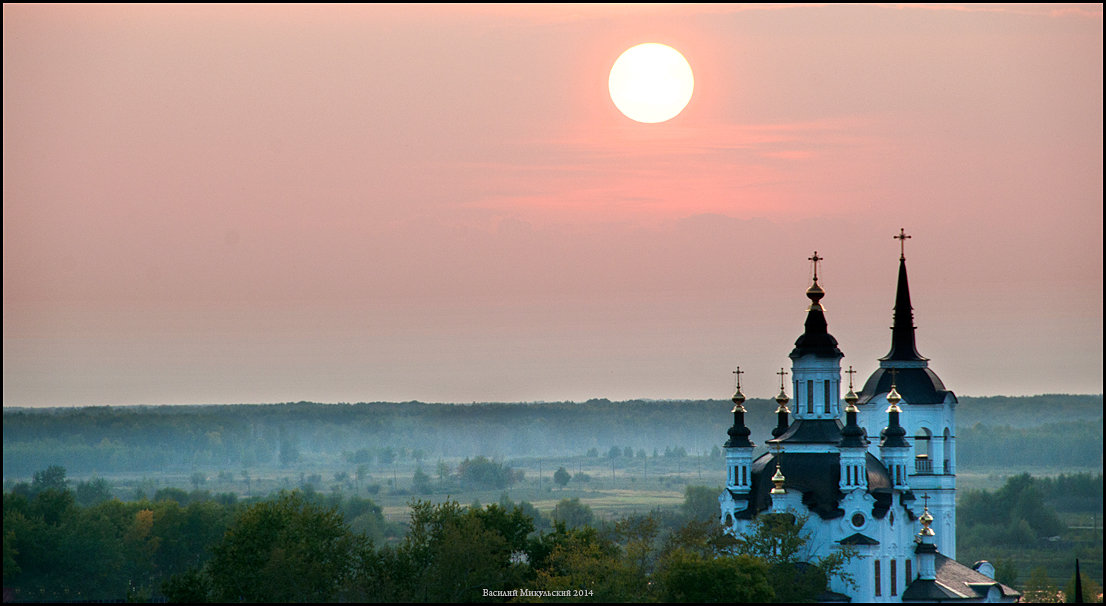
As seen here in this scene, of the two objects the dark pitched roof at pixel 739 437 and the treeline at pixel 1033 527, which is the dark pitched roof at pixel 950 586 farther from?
the treeline at pixel 1033 527

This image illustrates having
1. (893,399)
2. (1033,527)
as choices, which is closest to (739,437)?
(893,399)

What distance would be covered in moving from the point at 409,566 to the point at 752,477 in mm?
16094

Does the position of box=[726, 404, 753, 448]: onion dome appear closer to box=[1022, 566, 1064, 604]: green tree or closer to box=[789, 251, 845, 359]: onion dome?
box=[789, 251, 845, 359]: onion dome

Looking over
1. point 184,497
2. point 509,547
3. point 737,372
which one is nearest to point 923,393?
point 737,372

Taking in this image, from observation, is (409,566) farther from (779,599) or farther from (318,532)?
(779,599)

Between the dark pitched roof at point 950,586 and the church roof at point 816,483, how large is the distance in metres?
4.06

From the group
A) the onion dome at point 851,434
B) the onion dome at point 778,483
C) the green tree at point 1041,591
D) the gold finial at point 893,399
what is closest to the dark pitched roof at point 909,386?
the gold finial at point 893,399

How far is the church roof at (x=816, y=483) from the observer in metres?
79.2

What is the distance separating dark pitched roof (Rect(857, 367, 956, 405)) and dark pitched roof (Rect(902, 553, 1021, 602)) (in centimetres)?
833

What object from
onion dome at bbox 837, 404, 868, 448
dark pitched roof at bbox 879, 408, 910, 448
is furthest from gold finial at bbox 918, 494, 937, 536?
onion dome at bbox 837, 404, 868, 448

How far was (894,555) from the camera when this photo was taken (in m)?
79.9

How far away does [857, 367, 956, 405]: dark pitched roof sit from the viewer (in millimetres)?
90250

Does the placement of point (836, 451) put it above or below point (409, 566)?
above

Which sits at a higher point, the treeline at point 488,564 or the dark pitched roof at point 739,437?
the dark pitched roof at point 739,437
